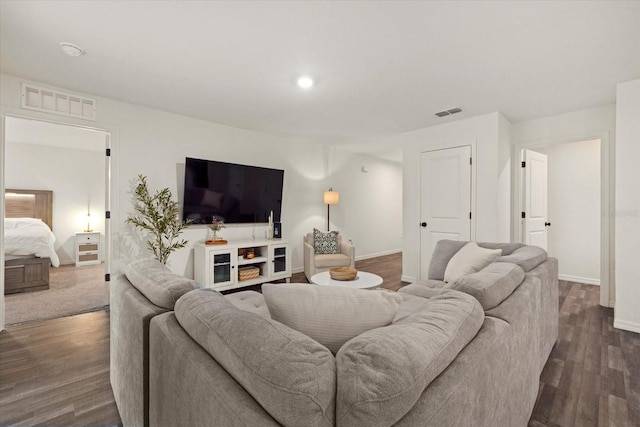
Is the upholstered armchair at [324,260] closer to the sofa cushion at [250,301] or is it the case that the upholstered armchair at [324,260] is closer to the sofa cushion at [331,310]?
the sofa cushion at [250,301]

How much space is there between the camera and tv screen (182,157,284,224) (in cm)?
397

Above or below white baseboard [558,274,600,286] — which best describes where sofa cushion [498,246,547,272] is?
above

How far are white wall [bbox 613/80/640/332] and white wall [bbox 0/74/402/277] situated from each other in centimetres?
404

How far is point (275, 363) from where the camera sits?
26.5 inches

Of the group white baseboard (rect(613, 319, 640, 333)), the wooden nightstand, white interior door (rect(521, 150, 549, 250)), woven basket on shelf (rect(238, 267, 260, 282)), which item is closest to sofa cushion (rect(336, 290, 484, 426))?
white baseboard (rect(613, 319, 640, 333))

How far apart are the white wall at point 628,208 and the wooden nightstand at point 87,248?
8.04 meters

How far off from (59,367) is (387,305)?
96.6 inches

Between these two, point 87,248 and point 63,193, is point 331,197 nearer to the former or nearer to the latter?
point 87,248

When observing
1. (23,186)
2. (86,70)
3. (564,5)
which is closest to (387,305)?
(564,5)

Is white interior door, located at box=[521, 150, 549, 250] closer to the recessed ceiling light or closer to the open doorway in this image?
the recessed ceiling light

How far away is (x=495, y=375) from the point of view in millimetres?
971

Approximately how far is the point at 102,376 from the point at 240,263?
7.06 ft

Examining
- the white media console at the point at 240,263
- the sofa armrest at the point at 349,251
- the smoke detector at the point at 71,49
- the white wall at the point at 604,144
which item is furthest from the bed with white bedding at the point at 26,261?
the white wall at the point at 604,144

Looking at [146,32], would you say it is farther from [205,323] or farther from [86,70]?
[205,323]
